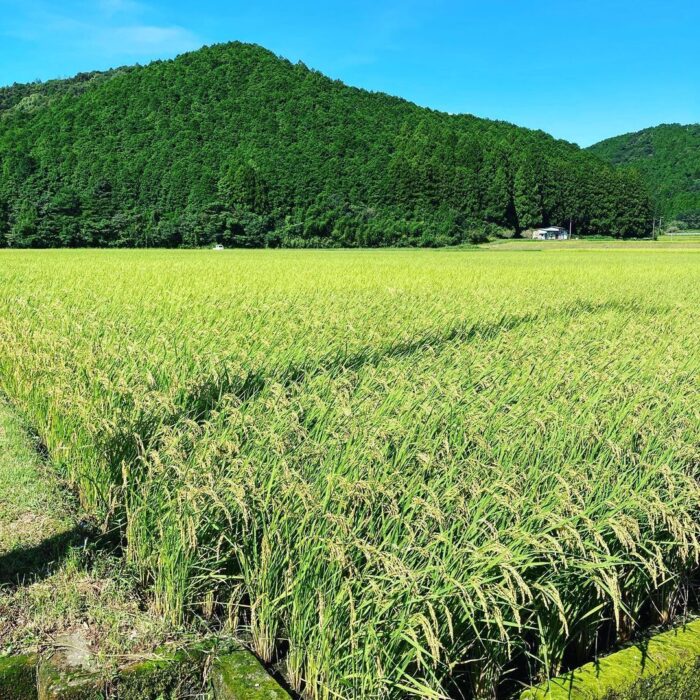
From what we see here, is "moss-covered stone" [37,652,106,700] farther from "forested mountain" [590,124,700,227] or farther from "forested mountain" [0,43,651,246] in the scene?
"forested mountain" [590,124,700,227]

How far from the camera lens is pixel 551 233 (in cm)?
6662

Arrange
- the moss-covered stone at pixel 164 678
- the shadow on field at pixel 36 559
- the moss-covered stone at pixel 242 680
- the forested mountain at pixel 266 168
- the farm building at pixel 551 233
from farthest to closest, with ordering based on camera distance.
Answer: the farm building at pixel 551 233 → the forested mountain at pixel 266 168 → the shadow on field at pixel 36 559 → the moss-covered stone at pixel 164 678 → the moss-covered stone at pixel 242 680

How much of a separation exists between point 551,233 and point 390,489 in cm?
6891

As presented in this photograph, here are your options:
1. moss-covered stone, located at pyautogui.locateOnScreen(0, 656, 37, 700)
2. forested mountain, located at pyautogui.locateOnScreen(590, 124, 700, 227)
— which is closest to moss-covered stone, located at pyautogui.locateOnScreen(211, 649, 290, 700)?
moss-covered stone, located at pyautogui.locateOnScreen(0, 656, 37, 700)

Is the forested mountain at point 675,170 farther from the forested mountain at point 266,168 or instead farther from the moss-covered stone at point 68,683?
the moss-covered stone at point 68,683

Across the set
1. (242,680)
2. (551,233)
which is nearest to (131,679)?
(242,680)

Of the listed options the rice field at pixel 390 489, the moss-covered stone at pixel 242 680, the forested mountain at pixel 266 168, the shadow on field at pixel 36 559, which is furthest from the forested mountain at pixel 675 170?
the moss-covered stone at pixel 242 680

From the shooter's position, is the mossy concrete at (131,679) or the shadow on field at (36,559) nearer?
the mossy concrete at (131,679)

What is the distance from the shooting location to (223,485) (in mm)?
2307

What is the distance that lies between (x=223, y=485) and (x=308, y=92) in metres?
79.4

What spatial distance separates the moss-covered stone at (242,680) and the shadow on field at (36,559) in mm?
967

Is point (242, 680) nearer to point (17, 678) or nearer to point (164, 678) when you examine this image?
point (164, 678)

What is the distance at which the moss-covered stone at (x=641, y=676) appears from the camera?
1731mm

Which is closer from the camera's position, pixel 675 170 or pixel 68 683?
pixel 68 683
